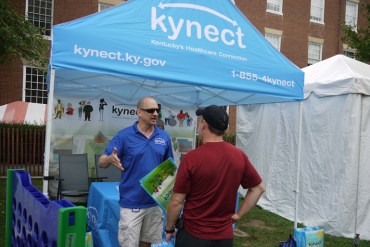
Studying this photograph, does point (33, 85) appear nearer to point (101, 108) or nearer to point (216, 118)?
point (101, 108)

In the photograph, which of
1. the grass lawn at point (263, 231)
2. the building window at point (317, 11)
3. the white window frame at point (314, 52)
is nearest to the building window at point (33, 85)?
the grass lawn at point (263, 231)

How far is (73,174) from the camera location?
684cm

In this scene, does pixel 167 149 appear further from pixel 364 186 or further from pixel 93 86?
pixel 364 186

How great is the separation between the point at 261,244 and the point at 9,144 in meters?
9.14

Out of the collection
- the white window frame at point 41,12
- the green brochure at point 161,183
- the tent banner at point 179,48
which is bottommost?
the green brochure at point 161,183

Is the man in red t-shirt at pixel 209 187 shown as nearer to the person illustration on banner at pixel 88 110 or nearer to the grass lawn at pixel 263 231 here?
the grass lawn at pixel 263 231

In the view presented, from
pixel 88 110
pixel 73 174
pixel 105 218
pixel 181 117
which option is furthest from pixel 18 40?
pixel 105 218

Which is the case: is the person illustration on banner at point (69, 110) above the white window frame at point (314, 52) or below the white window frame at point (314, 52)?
below

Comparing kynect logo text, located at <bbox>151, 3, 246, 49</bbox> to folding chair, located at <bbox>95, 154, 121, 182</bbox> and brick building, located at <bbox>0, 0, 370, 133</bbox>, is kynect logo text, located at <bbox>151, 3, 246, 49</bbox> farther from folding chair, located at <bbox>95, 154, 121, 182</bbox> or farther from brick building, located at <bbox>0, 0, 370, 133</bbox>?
brick building, located at <bbox>0, 0, 370, 133</bbox>

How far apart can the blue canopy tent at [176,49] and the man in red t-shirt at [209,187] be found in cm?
183

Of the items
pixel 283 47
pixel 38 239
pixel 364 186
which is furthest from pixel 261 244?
pixel 283 47

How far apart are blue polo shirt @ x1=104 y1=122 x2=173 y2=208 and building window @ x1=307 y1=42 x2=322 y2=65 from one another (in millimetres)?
20079

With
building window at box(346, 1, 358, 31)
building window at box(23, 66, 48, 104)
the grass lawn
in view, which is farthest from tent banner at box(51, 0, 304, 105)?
building window at box(346, 1, 358, 31)

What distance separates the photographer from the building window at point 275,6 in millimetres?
20141
